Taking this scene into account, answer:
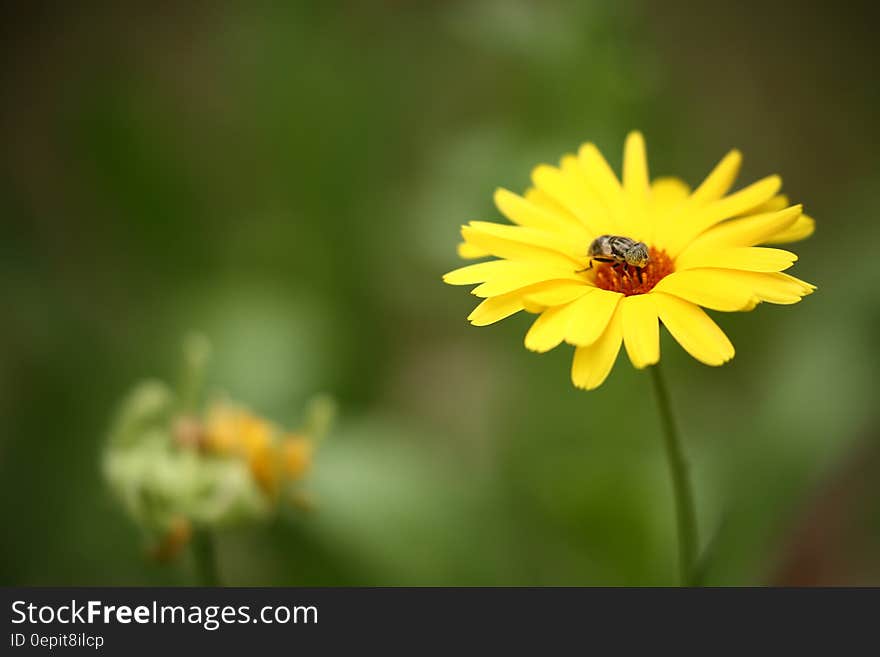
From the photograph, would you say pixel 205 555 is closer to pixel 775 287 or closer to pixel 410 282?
pixel 775 287

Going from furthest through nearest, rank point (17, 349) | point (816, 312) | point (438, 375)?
1. point (438, 375)
2. point (17, 349)
3. point (816, 312)

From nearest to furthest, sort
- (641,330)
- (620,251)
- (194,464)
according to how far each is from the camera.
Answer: (641,330), (620,251), (194,464)

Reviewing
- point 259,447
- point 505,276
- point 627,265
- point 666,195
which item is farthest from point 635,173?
point 259,447

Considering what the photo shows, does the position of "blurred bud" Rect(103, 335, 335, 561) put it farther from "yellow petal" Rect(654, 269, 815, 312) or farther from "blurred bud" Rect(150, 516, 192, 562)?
"yellow petal" Rect(654, 269, 815, 312)

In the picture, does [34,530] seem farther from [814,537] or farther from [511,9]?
[814,537]

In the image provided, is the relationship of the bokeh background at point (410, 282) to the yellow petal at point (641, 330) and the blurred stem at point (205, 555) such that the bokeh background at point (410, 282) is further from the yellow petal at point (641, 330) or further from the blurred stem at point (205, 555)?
the yellow petal at point (641, 330)

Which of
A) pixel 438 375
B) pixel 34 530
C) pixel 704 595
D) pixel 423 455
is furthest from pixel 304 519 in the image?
pixel 704 595

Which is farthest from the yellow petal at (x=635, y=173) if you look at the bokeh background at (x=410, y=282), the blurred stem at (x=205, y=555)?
the blurred stem at (x=205, y=555)
